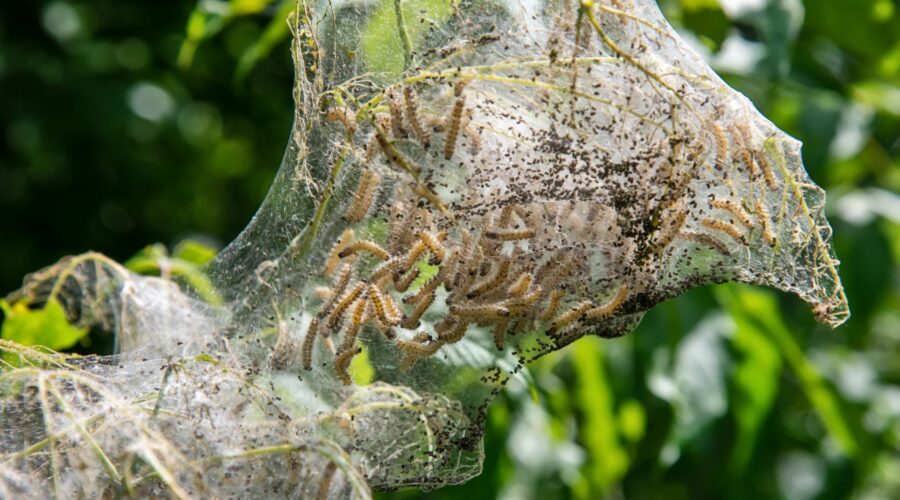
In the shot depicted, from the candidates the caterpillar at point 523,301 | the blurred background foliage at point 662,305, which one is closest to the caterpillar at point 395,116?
the caterpillar at point 523,301

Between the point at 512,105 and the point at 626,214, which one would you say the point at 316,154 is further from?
the point at 626,214

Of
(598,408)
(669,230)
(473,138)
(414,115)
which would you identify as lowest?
(598,408)

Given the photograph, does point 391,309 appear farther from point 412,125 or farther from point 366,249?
point 412,125

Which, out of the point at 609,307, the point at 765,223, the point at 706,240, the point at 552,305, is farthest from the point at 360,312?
the point at 765,223

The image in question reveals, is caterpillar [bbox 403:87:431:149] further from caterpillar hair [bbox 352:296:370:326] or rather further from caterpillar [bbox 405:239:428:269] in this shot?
caterpillar hair [bbox 352:296:370:326]

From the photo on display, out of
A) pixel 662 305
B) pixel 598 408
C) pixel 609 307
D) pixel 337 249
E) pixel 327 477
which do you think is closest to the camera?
pixel 327 477

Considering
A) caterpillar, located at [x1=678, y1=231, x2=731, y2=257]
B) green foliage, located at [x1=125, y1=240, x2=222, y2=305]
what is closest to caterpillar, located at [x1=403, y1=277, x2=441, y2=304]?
caterpillar, located at [x1=678, y1=231, x2=731, y2=257]

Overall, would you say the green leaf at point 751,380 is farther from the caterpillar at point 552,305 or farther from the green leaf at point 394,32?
the green leaf at point 394,32
